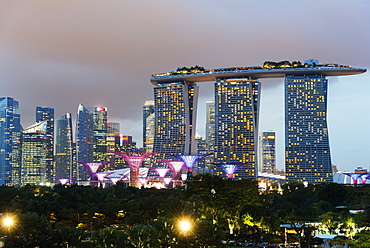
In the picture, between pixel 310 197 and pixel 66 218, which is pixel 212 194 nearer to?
pixel 66 218

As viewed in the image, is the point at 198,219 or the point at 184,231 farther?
the point at 198,219

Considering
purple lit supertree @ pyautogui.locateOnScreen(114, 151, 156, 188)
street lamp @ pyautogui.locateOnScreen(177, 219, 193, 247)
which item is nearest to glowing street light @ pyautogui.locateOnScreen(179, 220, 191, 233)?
street lamp @ pyautogui.locateOnScreen(177, 219, 193, 247)

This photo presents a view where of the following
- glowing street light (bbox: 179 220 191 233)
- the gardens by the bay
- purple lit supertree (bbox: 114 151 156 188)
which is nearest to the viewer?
glowing street light (bbox: 179 220 191 233)

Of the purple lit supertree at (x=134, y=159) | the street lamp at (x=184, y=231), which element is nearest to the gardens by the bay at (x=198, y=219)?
the street lamp at (x=184, y=231)

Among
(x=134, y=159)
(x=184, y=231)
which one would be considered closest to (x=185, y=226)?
(x=184, y=231)

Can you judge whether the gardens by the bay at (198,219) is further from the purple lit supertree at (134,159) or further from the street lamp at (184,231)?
the purple lit supertree at (134,159)

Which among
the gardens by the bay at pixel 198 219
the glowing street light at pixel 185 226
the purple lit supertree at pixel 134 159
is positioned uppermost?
the purple lit supertree at pixel 134 159

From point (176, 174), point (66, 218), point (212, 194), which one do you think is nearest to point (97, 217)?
point (66, 218)

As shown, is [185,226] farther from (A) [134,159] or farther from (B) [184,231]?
(A) [134,159]

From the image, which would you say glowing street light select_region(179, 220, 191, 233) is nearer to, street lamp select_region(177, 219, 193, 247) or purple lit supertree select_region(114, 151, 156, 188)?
street lamp select_region(177, 219, 193, 247)

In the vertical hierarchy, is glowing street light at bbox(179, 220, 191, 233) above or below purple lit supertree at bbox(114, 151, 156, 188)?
below

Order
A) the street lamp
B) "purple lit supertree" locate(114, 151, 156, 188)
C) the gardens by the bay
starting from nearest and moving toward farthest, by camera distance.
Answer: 1. the street lamp
2. the gardens by the bay
3. "purple lit supertree" locate(114, 151, 156, 188)
